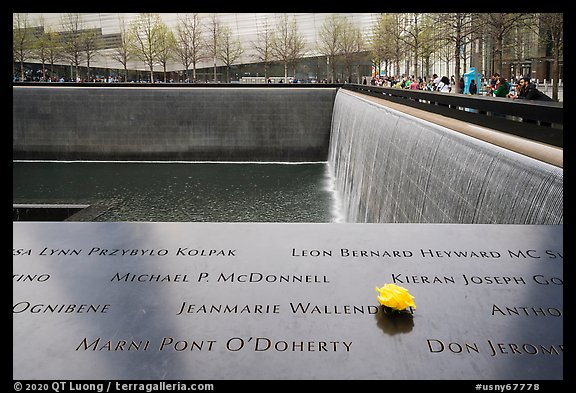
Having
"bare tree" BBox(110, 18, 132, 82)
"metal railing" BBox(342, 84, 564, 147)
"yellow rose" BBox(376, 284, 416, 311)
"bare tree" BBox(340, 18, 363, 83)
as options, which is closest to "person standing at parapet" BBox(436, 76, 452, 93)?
"metal railing" BBox(342, 84, 564, 147)

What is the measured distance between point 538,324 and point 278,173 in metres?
18.8

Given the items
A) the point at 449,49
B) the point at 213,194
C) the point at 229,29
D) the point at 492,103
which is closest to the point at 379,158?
the point at 492,103

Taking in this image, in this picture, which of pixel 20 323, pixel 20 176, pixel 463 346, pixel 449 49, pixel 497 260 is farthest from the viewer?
pixel 449 49

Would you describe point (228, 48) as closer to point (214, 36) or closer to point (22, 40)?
point (214, 36)

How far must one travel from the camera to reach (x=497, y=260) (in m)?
2.75

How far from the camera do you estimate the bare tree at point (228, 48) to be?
171ft

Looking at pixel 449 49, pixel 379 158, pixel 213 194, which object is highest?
pixel 449 49

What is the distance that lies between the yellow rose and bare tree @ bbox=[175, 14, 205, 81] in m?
48.3

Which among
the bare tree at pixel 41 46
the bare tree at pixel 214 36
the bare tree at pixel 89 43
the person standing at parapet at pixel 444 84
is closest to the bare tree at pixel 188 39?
the bare tree at pixel 214 36

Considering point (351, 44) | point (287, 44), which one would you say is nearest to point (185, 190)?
point (351, 44)

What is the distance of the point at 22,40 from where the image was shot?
4238 centimetres

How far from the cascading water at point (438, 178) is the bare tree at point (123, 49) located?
127ft

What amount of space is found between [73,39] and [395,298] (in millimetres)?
49987
